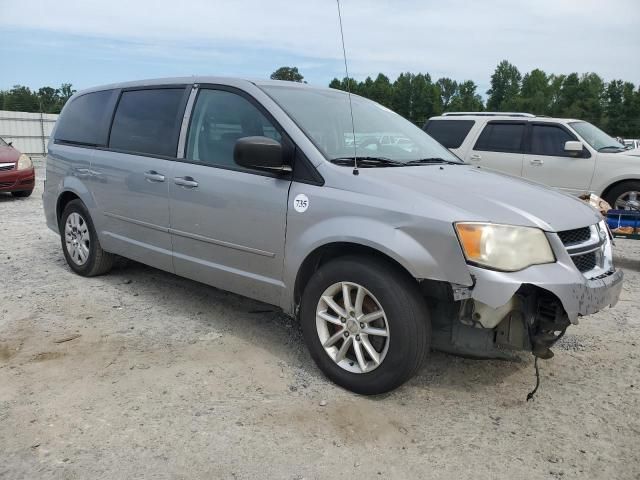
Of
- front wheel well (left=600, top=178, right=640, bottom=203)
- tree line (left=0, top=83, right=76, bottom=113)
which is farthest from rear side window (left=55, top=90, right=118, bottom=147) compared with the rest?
tree line (left=0, top=83, right=76, bottom=113)

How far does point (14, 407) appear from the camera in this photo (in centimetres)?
308

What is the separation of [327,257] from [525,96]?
112254 mm

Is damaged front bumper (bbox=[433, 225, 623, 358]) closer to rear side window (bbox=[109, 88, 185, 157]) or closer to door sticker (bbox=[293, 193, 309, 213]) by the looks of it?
door sticker (bbox=[293, 193, 309, 213])

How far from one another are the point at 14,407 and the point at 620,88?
9326 cm

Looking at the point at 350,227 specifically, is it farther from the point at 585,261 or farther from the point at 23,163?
the point at 23,163

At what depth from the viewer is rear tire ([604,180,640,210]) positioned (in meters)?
8.16

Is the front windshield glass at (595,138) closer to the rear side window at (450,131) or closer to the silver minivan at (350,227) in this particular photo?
the rear side window at (450,131)

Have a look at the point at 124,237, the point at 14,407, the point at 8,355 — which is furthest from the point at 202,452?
the point at 124,237

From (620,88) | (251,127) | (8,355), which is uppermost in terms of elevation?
(620,88)

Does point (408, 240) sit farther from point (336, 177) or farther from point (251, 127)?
point (251, 127)

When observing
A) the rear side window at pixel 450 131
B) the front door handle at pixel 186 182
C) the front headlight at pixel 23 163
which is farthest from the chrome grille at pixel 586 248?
the front headlight at pixel 23 163

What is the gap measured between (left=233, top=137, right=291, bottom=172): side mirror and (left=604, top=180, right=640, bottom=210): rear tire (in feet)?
21.8

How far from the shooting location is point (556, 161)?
28.9 feet

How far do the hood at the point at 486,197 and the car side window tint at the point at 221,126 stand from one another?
936mm
